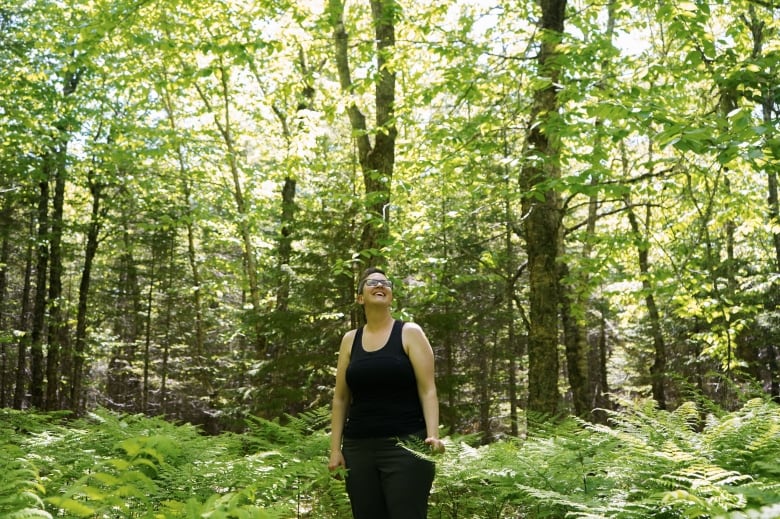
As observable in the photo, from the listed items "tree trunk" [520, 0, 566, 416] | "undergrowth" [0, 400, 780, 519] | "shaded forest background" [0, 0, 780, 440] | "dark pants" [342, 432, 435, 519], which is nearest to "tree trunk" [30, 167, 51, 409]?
"shaded forest background" [0, 0, 780, 440]

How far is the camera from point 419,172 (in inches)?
345

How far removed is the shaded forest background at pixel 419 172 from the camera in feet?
22.8

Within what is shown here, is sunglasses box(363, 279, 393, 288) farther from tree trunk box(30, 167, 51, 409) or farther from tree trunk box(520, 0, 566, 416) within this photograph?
tree trunk box(30, 167, 51, 409)

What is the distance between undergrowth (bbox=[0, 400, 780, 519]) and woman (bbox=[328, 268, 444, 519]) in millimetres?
260

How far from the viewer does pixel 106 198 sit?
18094 mm

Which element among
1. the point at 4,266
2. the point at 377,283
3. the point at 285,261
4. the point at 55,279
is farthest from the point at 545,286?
the point at 4,266

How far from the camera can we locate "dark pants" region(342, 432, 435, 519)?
142 inches

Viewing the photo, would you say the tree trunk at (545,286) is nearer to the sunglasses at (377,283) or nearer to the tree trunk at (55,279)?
the sunglasses at (377,283)

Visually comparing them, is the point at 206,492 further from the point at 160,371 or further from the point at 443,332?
the point at 160,371

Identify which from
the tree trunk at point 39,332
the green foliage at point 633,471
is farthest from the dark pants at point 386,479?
the tree trunk at point 39,332

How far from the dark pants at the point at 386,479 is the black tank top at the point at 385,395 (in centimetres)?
8

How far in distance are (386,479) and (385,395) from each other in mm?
520

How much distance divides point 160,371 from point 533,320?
2160cm

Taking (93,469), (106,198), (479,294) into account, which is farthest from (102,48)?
(479,294)
